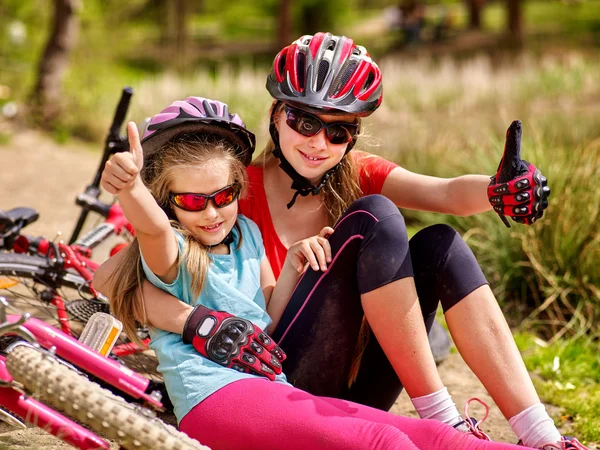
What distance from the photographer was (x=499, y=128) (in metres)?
8.48

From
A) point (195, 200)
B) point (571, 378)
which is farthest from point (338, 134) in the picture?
point (571, 378)

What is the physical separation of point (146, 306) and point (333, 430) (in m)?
0.68

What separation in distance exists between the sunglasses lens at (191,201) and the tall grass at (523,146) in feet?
2.66

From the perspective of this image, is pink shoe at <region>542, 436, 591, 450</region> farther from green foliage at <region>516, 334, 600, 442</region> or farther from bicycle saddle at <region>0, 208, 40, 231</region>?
bicycle saddle at <region>0, 208, 40, 231</region>

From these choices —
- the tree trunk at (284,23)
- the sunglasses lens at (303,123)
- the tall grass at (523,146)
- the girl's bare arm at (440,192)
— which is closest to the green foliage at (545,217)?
the tall grass at (523,146)

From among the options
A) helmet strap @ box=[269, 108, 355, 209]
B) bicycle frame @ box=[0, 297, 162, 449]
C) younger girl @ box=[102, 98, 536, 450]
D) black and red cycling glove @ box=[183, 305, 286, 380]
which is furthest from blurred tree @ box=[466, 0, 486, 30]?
bicycle frame @ box=[0, 297, 162, 449]

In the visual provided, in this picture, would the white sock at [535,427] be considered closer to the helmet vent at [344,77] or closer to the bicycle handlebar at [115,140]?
the helmet vent at [344,77]

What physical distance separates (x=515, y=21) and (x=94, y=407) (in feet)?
72.8

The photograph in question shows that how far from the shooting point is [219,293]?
2500 mm

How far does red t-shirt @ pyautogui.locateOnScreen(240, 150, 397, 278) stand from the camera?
293cm

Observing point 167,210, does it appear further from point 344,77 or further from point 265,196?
point 344,77

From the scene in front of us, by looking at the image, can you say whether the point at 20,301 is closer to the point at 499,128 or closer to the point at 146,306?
the point at 146,306

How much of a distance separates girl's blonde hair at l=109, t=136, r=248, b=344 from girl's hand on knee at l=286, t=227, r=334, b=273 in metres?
0.28

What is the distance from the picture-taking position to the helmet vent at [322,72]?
281 centimetres
